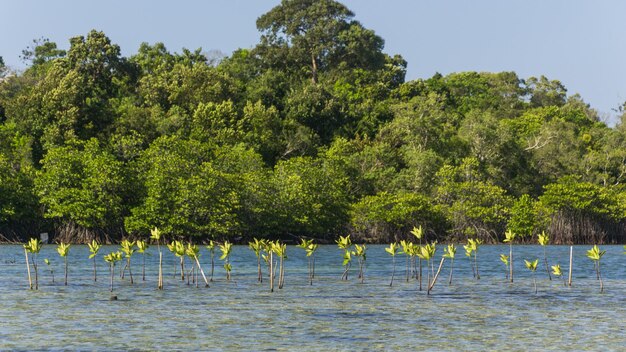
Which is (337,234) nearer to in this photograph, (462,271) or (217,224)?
(217,224)

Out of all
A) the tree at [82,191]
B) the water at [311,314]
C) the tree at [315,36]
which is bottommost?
the water at [311,314]

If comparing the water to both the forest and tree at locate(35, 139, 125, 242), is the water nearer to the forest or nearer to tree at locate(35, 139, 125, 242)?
tree at locate(35, 139, 125, 242)

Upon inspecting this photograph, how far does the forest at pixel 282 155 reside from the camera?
75000 millimetres

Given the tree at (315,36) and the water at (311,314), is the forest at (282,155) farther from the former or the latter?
the water at (311,314)

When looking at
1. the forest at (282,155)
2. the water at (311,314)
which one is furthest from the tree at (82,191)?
the water at (311,314)

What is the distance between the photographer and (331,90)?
339 feet

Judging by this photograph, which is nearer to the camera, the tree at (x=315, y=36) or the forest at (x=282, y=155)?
the forest at (x=282, y=155)

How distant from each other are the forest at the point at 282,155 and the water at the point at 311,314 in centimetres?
2728

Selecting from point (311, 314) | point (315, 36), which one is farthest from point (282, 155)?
point (311, 314)

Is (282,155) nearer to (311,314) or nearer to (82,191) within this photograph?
(82,191)

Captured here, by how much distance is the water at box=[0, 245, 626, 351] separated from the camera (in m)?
25.5

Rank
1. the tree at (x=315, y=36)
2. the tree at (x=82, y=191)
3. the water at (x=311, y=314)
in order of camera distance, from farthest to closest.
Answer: the tree at (x=315, y=36), the tree at (x=82, y=191), the water at (x=311, y=314)

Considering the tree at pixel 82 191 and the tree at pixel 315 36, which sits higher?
the tree at pixel 315 36

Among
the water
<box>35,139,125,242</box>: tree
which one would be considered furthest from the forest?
the water
